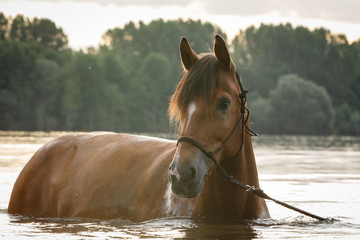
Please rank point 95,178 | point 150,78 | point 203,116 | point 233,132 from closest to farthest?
point 203,116, point 233,132, point 95,178, point 150,78

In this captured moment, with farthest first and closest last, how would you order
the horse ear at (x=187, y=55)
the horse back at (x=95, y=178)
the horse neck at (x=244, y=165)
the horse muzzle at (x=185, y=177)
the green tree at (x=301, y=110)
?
1. the green tree at (x=301, y=110)
2. the horse back at (x=95, y=178)
3. the horse neck at (x=244, y=165)
4. the horse ear at (x=187, y=55)
5. the horse muzzle at (x=185, y=177)

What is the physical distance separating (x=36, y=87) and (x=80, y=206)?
Result: 84.4 m

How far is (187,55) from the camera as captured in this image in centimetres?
632

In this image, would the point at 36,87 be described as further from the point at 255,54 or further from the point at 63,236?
the point at 63,236

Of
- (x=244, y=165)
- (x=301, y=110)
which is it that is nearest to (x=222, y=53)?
(x=244, y=165)

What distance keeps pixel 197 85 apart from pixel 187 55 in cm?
50

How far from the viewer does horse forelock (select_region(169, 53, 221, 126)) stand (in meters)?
5.92

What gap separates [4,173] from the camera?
1658 centimetres

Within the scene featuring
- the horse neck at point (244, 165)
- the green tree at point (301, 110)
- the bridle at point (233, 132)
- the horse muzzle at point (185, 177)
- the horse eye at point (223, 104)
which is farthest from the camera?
the green tree at point (301, 110)

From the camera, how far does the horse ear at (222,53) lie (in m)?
6.06

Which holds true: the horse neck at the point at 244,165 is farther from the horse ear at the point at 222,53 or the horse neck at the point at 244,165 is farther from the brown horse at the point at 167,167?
the horse ear at the point at 222,53

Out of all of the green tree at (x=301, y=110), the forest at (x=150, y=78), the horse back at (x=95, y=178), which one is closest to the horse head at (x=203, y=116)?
the horse back at (x=95, y=178)

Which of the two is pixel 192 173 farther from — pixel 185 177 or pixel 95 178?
pixel 95 178

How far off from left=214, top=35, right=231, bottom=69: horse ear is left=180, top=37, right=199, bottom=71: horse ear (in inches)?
9.8
